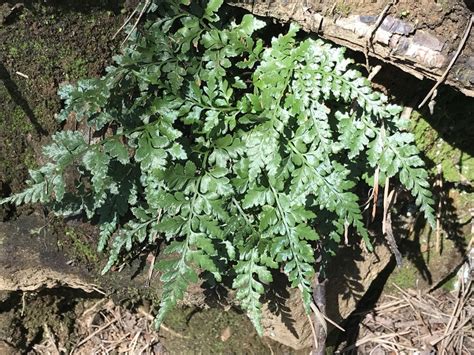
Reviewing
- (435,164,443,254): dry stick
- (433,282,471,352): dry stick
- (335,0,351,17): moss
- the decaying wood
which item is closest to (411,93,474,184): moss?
(435,164,443,254): dry stick

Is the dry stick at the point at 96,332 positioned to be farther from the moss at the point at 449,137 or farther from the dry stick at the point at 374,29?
the dry stick at the point at 374,29

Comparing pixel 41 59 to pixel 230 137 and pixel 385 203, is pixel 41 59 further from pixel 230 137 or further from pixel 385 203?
pixel 385 203

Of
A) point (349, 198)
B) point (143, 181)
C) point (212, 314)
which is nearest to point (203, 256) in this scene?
point (143, 181)

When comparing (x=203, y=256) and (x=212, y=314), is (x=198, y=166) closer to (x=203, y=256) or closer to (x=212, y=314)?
(x=203, y=256)

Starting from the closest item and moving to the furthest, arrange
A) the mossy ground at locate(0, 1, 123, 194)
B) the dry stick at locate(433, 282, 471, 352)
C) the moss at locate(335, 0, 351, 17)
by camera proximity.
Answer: the moss at locate(335, 0, 351, 17) < the mossy ground at locate(0, 1, 123, 194) < the dry stick at locate(433, 282, 471, 352)

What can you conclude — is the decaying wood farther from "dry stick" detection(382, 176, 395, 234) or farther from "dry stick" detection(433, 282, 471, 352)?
"dry stick" detection(433, 282, 471, 352)

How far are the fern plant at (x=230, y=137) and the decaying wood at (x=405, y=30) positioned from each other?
3.6 inches

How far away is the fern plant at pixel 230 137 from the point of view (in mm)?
2352

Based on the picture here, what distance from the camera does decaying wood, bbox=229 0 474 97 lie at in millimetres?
2221

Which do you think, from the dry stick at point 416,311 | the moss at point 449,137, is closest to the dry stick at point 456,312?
the dry stick at point 416,311

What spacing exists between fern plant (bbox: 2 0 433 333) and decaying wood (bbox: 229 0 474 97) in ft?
0.30

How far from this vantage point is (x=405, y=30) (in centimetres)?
226

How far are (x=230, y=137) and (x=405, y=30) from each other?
86cm

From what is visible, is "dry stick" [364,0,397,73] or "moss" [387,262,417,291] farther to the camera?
"moss" [387,262,417,291]
